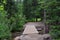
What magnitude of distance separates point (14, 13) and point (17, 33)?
217 centimetres

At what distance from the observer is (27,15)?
1792 centimetres

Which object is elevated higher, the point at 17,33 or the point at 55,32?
the point at 55,32

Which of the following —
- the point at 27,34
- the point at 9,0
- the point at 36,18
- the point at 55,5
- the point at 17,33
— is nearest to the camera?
the point at 55,5

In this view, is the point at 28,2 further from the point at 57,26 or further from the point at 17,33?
the point at 57,26

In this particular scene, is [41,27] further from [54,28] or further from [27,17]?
[54,28]

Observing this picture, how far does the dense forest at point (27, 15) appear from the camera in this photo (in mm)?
6246

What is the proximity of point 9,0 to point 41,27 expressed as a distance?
323 centimetres

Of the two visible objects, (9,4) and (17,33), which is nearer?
(17,33)

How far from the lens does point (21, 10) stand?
716 inches

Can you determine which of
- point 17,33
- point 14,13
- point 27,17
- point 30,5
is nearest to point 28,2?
point 30,5

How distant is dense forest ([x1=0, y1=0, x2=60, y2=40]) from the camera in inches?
246

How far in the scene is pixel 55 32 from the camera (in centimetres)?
648

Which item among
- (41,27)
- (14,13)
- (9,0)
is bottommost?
(41,27)

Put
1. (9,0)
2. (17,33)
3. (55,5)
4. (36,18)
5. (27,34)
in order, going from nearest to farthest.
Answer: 1. (55,5)
2. (27,34)
3. (17,33)
4. (9,0)
5. (36,18)
